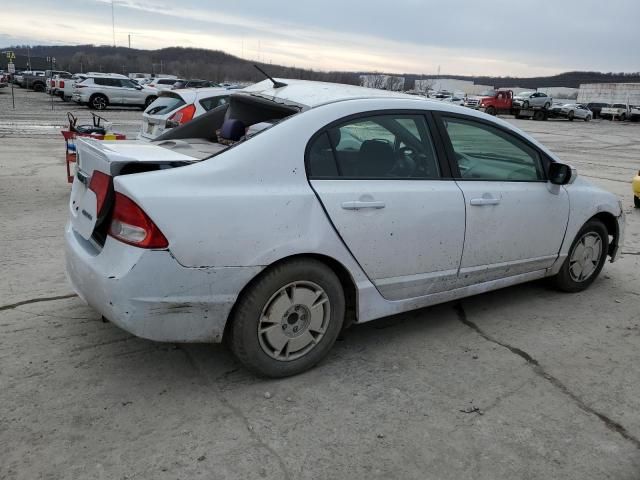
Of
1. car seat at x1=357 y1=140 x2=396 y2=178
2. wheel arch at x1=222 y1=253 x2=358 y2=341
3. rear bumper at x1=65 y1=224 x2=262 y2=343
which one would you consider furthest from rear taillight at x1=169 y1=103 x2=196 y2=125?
rear bumper at x1=65 y1=224 x2=262 y2=343

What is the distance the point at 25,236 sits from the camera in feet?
18.1

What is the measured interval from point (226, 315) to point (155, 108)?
26.7 feet

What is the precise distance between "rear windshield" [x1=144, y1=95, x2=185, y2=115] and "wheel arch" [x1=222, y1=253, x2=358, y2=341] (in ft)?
24.6

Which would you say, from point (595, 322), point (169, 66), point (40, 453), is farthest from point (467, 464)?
point (169, 66)

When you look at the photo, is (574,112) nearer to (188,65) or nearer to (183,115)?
(183,115)

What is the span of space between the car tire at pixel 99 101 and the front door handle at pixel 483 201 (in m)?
28.1

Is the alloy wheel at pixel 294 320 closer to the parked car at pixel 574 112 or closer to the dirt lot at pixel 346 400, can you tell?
the dirt lot at pixel 346 400

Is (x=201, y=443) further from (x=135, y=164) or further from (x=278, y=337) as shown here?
(x=135, y=164)

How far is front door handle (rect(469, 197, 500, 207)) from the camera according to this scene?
3.57 meters

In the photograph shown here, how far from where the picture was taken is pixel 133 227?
2637 mm

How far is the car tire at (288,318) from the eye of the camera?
284 centimetres

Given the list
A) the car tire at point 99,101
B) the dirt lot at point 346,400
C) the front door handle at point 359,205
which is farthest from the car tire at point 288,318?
the car tire at point 99,101

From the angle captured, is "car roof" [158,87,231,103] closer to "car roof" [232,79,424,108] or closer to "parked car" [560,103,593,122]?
"car roof" [232,79,424,108]

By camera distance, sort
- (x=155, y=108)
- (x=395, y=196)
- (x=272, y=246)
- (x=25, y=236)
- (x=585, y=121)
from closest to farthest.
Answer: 1. (x=272, y=246)
2. (x=395, y=196)
3. (x=25, y=236)
4. (x=155, y=108)
5. (x=585, y=121)
